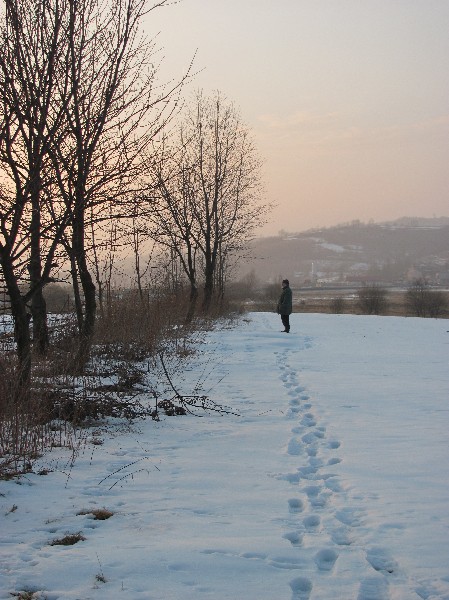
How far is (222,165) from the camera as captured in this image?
1072 inches

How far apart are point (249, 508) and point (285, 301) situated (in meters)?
15.6

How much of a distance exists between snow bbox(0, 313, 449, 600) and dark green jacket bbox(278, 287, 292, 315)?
11.3 m

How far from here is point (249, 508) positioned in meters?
4.24

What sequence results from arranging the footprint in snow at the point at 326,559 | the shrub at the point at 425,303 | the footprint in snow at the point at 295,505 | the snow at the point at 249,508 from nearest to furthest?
1. the snow at the point at 249,508
2. the footprint in snow at the point at 326,559
3. the footprint in snow at the point at 295,505
4. the shrub at the point at 425,303

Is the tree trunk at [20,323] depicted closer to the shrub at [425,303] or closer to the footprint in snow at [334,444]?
the footprint in snow at [334,444]

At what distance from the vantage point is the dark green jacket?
19.5m

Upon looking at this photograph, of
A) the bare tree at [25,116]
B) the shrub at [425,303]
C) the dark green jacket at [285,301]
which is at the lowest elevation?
the shrub at [425,303]

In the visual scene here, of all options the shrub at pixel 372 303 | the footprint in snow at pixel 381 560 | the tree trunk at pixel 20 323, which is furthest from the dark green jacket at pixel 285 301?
the shrub at pixel 372 303

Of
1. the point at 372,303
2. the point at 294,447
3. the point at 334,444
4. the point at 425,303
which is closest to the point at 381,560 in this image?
the point at 294,447

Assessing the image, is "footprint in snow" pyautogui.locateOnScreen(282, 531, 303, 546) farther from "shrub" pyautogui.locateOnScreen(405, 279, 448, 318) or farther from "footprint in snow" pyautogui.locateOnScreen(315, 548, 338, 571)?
"shrub" pyautogui.locateOnScreen(405, 279, 448, 318)

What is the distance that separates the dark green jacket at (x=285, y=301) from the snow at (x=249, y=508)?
11.3 metres

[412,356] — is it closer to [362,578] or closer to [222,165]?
[362,578]

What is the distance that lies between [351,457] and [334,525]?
162cm

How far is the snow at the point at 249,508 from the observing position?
3156mm
